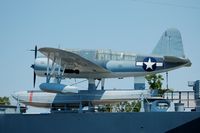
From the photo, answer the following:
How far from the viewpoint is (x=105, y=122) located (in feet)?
49.8

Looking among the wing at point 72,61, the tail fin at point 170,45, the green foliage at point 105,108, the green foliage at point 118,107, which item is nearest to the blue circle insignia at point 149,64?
the tail fin at point 170,45

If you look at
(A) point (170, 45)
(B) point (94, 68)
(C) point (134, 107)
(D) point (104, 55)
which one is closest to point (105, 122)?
(C) point (134, 107)

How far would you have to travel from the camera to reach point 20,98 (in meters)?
19.5

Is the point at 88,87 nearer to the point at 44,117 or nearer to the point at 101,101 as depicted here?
the point at 101,101

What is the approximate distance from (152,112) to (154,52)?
29.0 feet

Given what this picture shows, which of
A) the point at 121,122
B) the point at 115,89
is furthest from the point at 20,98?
the point at 121,122

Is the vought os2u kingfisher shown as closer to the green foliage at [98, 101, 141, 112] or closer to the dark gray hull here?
the green foliage at [98, 101, 141, 112]

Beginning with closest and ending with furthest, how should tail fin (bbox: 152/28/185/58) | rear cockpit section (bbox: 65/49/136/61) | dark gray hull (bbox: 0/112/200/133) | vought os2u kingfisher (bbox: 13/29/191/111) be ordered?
dark gray hull (bbox: 0/112/200/133) → vought os2u kingfisher (bbox: 13/29/191/111) → rear cockpit section (bbox: 65/49/136/61) → tail fin (bbox: 152/28/185/58)

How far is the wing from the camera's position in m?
19.5

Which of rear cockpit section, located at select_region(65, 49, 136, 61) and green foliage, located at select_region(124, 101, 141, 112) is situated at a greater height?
rear cockpit section, located at select_region(65, 49, 136, 61)

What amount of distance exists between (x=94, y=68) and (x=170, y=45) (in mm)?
4949

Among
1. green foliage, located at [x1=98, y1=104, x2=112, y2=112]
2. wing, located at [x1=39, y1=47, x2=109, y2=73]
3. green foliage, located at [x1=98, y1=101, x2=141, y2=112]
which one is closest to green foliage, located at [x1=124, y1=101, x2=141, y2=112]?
green foliage, located at [x1=98, y1=101, x2=141, y2=112]

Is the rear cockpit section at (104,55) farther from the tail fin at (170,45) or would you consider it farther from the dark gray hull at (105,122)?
the dark gray hull at (105,122)

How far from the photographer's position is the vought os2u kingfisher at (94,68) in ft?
59.6
